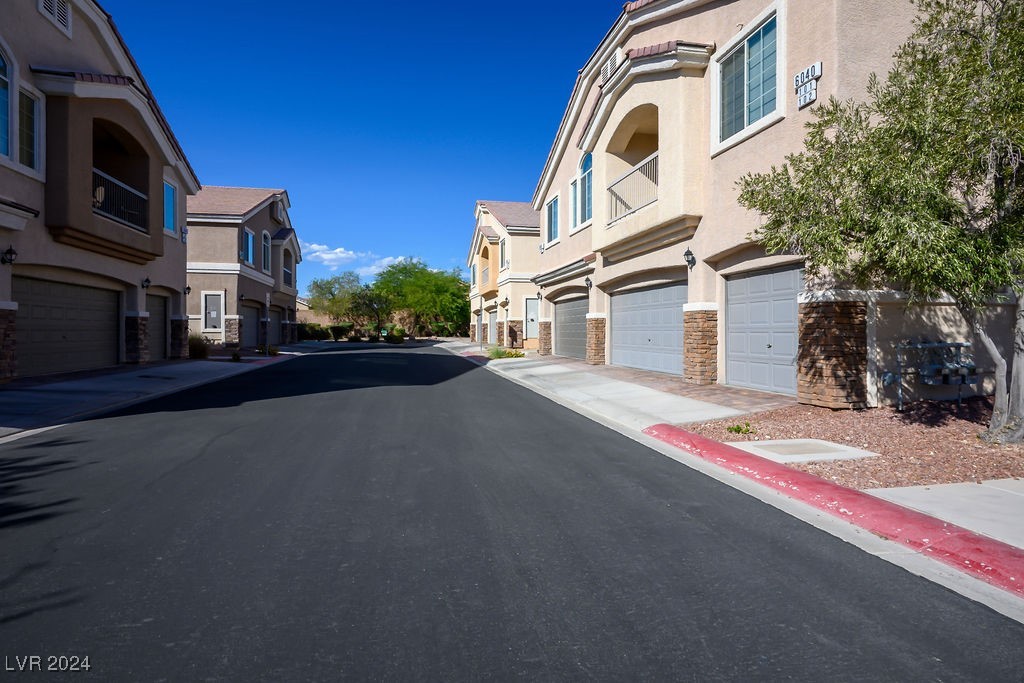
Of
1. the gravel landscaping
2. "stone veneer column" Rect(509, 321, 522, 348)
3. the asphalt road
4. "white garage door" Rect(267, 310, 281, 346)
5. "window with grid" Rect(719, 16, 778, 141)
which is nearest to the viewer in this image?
the asphalt road

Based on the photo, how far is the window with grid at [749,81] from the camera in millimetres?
11664

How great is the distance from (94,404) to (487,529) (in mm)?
10007

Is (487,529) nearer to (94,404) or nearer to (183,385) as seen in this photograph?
(94,404)

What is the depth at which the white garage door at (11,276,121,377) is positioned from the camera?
14.6m

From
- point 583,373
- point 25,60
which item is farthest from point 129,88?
point 583,373

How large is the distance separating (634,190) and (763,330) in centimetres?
666

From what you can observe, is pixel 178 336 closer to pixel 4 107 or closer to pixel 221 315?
pixel 221 315

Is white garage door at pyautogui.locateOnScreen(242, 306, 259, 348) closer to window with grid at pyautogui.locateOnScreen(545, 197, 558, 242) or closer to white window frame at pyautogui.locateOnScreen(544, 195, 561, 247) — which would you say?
white window frame at pyautogui.locateOnScreen(544, 195, 561, 247)

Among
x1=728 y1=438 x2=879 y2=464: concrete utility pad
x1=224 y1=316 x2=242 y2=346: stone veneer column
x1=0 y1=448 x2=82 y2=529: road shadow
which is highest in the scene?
x1=224 y1=316 x2=242 y2=346: stone veneer column

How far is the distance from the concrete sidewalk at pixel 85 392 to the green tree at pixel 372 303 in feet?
145

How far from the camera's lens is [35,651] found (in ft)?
9.89

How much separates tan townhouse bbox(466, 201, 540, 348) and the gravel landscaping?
21932 millimetres

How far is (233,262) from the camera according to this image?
97.6ft

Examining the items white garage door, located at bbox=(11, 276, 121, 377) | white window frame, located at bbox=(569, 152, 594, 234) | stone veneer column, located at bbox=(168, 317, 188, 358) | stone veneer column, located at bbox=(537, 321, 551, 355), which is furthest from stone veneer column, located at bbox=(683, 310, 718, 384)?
stone veneer column, located at bbox=(168, 317, 188, 358)
